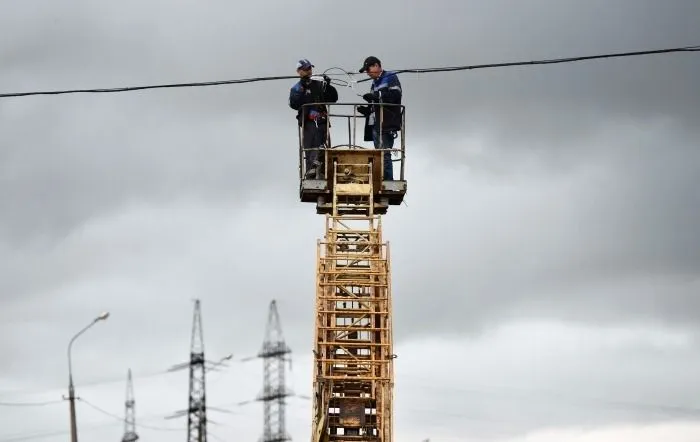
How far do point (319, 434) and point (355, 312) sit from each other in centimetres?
340

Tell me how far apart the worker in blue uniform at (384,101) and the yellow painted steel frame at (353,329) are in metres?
0.91

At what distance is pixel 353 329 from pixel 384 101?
5.78 meters

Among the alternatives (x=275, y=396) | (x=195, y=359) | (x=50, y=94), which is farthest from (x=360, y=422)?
(x=275, y=396)

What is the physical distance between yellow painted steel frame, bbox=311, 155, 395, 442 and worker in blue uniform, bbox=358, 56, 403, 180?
0.91m

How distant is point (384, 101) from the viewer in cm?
3531

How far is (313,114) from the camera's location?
116ft

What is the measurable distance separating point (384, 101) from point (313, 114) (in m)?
1.72

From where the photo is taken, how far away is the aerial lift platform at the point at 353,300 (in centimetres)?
3234

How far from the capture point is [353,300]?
33.4m

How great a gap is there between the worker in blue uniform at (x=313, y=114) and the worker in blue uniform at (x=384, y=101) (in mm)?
945

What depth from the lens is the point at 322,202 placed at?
3531 centimetres

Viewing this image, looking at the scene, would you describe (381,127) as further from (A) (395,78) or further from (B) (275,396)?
(B) (275,396)

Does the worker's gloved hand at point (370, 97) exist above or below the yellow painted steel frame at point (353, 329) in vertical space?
above

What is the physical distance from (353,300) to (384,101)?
5060 millimetres
